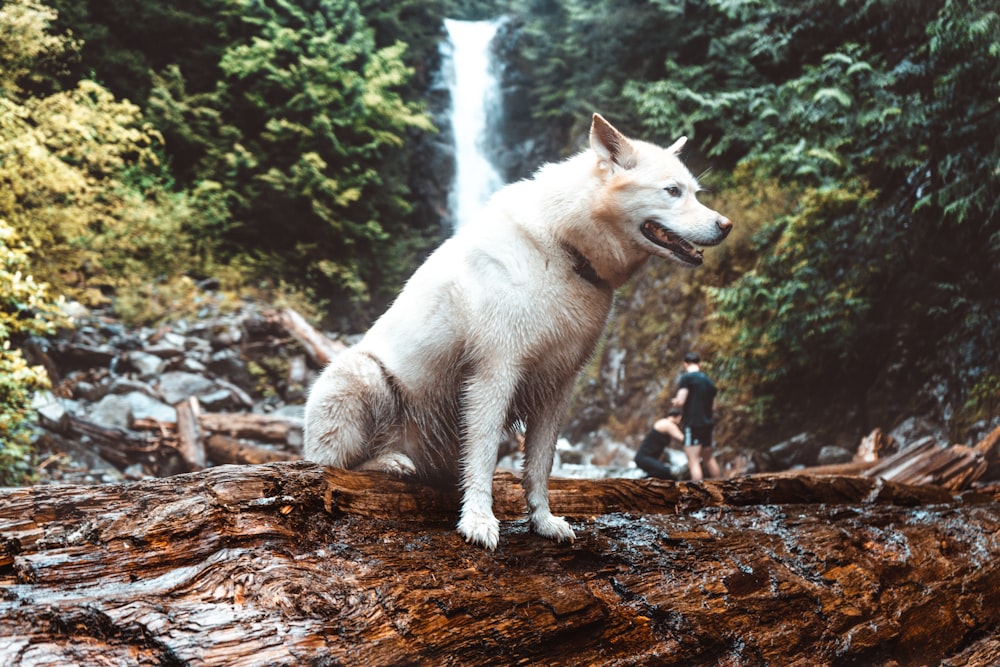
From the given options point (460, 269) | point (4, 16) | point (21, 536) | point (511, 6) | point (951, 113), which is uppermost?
point (511, 6)

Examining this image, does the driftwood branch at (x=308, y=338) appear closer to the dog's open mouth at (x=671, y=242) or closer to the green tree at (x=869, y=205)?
the green tree at (x=869, y=205)

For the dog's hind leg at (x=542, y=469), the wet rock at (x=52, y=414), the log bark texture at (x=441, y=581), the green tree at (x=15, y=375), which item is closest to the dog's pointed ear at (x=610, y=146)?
the dog's hind leg at (x=542, y=469)

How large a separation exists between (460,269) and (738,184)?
948 cm

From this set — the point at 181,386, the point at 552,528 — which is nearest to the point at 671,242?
the point at 552,528

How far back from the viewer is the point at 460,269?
290 cm

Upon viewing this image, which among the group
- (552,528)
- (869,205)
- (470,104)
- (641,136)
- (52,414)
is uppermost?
(470,104)

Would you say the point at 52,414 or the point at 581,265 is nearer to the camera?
the point at 581,265

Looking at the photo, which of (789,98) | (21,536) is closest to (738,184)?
(789,98)

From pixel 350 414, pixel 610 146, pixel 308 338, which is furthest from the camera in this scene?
pixel 308 338

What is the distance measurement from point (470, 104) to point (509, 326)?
15.3 metres

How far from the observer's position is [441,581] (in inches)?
93.7

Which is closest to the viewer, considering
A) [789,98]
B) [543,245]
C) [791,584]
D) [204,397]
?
[543,245]

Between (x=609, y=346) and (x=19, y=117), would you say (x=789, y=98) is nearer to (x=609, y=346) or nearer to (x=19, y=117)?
(x=609, y=346)

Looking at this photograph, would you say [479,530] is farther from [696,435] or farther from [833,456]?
[833,456]
